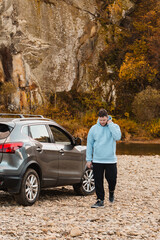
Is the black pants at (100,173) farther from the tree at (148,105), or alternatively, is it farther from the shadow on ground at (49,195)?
the tree at (148,105)

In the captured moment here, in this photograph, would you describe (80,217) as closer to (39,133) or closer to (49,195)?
(39,133)

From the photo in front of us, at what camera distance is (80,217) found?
22.1 feet

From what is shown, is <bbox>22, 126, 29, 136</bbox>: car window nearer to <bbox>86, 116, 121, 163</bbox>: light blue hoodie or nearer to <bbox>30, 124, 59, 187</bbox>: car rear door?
<bbox>30, 124, 59, 187</bbox>: car rear door

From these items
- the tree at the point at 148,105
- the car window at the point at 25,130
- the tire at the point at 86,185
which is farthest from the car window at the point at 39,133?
the tree at the point at 148,105

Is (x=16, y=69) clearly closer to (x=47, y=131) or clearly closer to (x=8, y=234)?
(x=47, y=131)

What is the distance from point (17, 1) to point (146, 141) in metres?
18.9

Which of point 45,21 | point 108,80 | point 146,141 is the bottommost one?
point 146,141

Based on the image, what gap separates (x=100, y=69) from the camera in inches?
1738

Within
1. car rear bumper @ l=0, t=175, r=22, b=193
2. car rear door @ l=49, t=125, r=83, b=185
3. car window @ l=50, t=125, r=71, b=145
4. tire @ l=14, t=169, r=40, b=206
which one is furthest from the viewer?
car window @ l=50, t=125, r=71, b=145

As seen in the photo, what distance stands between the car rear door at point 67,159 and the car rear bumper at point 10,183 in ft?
4.48

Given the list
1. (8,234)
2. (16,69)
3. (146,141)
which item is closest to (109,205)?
(8,234)

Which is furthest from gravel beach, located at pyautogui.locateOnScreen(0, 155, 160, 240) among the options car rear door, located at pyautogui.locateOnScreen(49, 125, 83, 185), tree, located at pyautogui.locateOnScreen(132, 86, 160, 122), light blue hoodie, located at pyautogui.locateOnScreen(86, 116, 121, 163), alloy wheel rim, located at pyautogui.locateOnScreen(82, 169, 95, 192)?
tree, located at pyautogui.locateOnScreen(132, 86, 160, 122)

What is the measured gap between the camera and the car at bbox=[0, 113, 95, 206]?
738cm

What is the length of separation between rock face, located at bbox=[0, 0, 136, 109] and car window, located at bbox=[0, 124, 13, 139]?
106 feet
